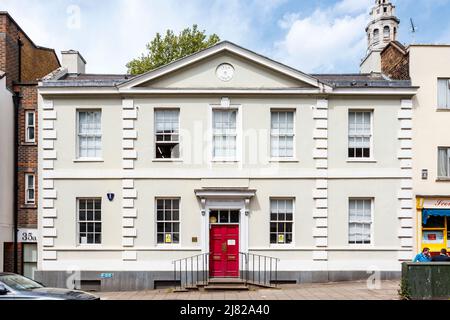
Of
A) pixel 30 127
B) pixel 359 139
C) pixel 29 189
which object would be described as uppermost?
pixel 30 127

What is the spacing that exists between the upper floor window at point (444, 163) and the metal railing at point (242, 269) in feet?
24.6

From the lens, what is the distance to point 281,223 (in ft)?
59.3

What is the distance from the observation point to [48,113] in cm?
1819

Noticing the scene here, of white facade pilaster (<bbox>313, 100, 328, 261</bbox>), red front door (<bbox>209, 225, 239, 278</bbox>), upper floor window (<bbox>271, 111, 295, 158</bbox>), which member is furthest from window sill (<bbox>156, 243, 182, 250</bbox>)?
white facade pilaster (<bbox>313, 100, 328, 261</bbox>)

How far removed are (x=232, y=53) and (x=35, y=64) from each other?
36.7 feet

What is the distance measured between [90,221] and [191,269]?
4.37 m

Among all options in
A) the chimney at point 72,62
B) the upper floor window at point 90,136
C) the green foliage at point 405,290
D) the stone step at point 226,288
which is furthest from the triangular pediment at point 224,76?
the green foliage at point 405,290

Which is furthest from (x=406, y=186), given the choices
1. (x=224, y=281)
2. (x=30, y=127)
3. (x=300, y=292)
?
(x=30, y=127)

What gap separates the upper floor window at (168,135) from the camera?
1822 cm

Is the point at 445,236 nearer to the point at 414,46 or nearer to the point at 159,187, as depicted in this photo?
the point at 414,46

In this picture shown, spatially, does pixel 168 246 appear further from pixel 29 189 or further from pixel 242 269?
pixel 29 189

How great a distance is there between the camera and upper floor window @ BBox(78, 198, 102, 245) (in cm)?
1809

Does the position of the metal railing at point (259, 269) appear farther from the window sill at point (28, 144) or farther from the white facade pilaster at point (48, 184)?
the window sill at point (28, 144)
